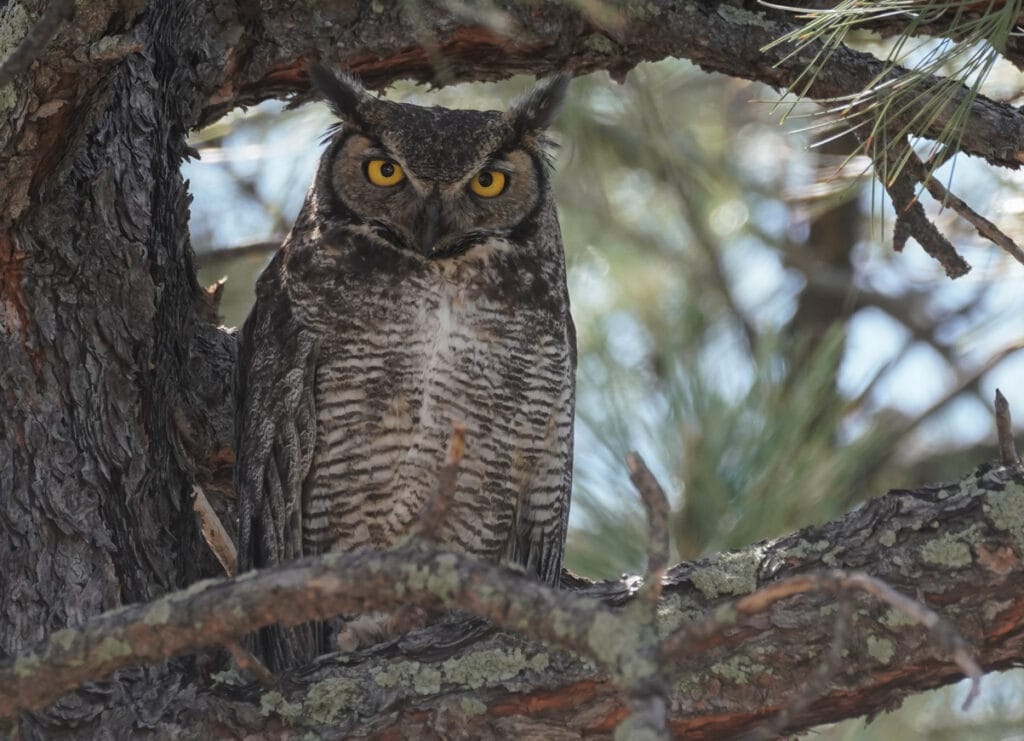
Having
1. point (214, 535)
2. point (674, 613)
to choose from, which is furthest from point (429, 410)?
point (674, 613)

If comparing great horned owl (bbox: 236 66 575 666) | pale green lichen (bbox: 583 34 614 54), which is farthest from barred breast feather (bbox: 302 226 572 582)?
pale green lichen (bbox: 583 34 614 54)

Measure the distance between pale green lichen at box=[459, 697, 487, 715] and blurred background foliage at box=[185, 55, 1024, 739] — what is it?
1.48 m

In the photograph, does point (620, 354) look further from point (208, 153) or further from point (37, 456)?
point (37, 456)

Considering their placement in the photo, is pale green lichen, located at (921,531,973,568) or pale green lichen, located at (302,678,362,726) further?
pale green lichen, located at (302,678,362,726)

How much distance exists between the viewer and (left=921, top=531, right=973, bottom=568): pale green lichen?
73.1 inches

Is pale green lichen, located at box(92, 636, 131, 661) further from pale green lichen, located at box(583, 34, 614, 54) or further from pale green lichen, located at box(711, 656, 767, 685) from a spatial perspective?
pale green lichen, located at box(583, 34, 614, 54)

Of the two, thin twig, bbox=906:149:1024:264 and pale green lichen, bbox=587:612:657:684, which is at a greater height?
thin twig, bbox=906:149:1024:264

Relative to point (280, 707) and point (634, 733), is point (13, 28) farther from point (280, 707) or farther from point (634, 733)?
point (634, 733)

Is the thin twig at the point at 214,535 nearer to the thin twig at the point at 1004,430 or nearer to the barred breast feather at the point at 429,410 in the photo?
the barred breast feather at the point at 429,410

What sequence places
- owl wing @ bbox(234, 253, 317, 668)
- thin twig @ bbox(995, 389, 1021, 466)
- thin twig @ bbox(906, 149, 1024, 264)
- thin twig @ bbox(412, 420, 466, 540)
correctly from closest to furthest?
thin twig @ bbox(412, 420, 466, 540) < thin twig @ bbox(995, 389, 1021, 466) < thin twig @ bbox(906, 149, 1024, 264) < owl wing @ bbox(234, 253, 317, 668)

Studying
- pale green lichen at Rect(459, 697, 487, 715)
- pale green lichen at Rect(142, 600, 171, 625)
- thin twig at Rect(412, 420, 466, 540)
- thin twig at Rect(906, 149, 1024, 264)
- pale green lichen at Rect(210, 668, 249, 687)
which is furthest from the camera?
thin twig at Rect(906, 149, 1024, 264)

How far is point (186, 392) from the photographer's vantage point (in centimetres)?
265

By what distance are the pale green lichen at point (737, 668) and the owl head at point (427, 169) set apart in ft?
3.94

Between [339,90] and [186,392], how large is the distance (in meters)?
0.70
